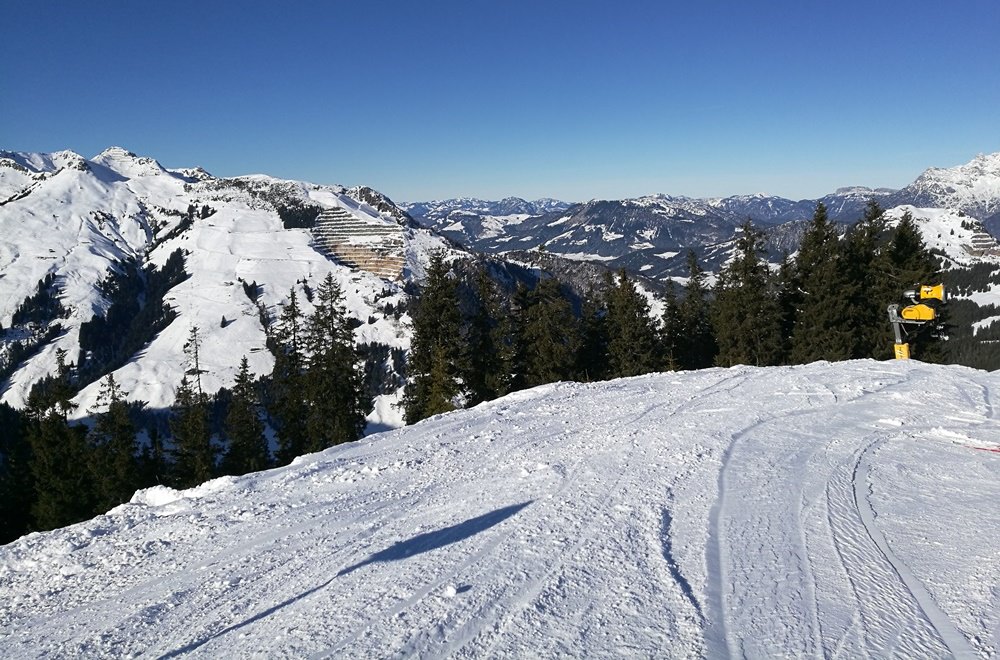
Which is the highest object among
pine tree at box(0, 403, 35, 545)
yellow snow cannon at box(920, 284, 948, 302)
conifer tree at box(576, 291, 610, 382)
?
yellow snow cannon at box(920, 284, 948, 302)

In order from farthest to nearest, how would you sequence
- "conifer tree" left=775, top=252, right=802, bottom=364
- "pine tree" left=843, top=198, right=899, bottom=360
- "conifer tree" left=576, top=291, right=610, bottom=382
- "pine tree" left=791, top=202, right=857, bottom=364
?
"conifer tree" left=576, top=291, right=610, bottom=382
"conifer tree" left=775, top=252, right=802, bottom=364
"pine tree" left=791, top=202, right=857, bottom=364
"pine tree" left=843, top=198, right=899, bottom=360

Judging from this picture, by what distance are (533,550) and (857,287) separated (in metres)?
33.2

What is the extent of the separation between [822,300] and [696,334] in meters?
11.6

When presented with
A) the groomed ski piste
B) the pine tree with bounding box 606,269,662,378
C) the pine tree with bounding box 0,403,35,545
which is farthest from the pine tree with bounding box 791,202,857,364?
the pine tree with bounding box 0,403,35,545

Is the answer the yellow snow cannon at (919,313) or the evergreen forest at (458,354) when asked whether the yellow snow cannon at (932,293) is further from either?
the evergreen forest at (458,354)

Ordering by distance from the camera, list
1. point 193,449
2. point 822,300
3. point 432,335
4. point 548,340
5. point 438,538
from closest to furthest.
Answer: point 438,538 < point 193,449 < point 432,335 < point 548,340 < point 822,300

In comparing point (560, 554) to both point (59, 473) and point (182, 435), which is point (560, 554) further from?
point (59, 473)

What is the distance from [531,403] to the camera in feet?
41.6

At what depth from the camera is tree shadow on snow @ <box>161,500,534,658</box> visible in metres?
4.81

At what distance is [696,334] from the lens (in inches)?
1702

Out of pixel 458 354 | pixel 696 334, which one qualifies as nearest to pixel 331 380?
pixel 458 354

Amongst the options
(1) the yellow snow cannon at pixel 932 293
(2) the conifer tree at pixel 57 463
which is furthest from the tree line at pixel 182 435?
(1) the yellow snow cannon at pixel 932 293

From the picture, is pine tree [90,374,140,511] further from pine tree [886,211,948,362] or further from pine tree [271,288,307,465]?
pine tree [886,211,948,362]

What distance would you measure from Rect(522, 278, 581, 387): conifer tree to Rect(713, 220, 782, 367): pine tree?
10.1 meters
